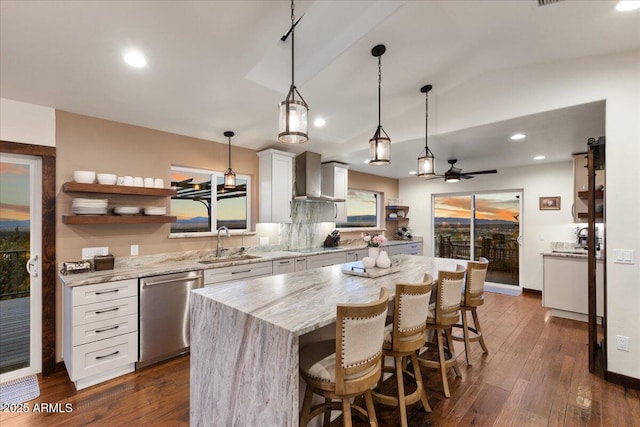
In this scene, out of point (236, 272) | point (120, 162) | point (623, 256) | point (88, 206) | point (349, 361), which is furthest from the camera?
point (236, 272)

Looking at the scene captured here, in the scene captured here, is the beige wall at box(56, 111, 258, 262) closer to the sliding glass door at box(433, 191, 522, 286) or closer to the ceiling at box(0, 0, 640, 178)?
the ceiling at box(0, 0, 640, 178)

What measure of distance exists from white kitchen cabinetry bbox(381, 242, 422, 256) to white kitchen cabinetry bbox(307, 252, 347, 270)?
1379 millimetres

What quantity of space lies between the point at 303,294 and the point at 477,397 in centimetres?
175

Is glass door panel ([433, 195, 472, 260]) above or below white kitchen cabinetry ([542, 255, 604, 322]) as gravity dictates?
above

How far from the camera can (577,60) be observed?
2.82m

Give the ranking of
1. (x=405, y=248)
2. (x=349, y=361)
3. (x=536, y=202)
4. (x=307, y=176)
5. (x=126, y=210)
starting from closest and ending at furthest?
(x=349, y=361), (x=126, y=210), (x=307, y=176), (x=536, y=202), (x=405, y=248)

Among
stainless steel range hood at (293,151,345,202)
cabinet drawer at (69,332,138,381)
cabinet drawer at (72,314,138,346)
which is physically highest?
stainless steel range hood at (293,151,345,202)

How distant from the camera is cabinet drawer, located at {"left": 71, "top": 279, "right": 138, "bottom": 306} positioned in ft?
8.17

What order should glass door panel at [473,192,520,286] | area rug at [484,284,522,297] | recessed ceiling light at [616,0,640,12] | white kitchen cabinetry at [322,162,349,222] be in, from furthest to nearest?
glass door panel at [473,192,520,286]
area rug at [484,284,522,297]
white kitchen cabinetry at [322,162,349,222]
recessed ceiling light at [616,0,640,12]

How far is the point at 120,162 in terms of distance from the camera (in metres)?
3.23

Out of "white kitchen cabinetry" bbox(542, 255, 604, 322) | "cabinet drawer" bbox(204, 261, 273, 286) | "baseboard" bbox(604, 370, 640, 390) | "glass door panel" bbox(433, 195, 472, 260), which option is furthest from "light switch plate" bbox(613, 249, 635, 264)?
"glass door panel" bbox(433, 195, 472, 260)

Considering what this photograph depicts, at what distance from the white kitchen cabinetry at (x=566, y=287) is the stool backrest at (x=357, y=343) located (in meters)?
4.31

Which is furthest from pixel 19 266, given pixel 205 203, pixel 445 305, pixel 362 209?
pixel 362 209

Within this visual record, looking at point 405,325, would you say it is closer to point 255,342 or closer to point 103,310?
point 255,342
